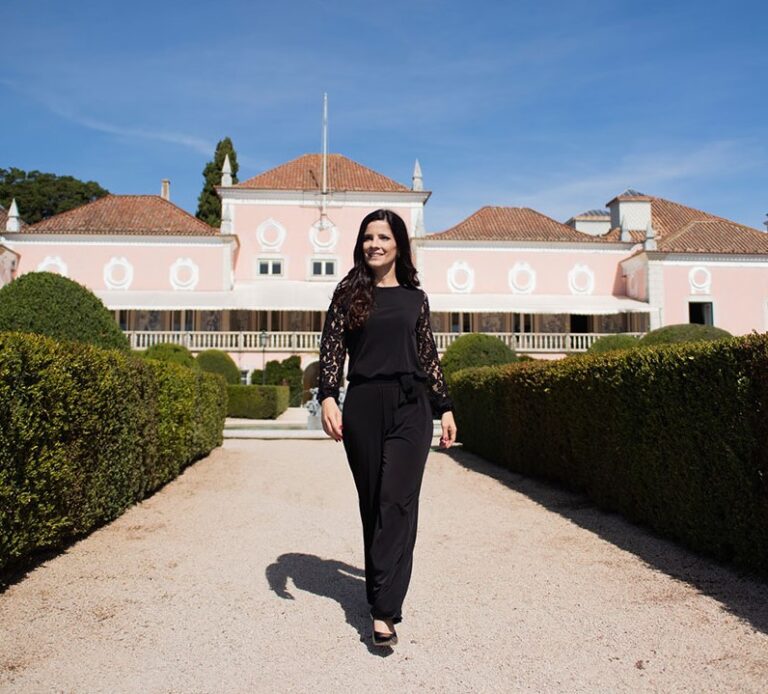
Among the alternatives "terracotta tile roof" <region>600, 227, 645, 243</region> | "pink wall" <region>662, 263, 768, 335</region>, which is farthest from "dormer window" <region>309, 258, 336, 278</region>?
"pink wall" <region>662, 263, 768, 335</region>

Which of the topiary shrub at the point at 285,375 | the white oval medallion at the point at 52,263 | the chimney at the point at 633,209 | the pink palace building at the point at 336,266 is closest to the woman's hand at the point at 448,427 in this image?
the topiary shrub at the point at 285,375

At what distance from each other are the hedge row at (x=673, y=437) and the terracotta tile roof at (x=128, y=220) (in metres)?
27.4

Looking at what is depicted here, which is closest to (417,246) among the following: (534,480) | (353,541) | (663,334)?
(663,334)

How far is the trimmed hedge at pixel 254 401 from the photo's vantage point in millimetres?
23297

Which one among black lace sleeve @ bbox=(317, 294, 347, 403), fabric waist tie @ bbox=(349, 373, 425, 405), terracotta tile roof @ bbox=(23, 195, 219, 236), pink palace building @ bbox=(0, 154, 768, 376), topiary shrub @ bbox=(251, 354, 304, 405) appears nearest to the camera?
fabric waist tie @ bbox=(349, 373, 425, 405)

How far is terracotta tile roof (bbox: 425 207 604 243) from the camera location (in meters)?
34.8

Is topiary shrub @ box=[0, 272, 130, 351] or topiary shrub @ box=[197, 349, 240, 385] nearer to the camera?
topiary shrub @ box=[0, 272, 130, 351]

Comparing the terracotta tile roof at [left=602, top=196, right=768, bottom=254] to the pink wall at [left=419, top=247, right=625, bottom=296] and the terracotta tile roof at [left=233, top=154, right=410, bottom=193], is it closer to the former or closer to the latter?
the pink wall at [left=419, top=247, right=625, bottom=296]

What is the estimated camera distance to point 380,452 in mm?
3459

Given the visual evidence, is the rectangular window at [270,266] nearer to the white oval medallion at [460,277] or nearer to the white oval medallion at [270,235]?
the white oval medallion at [270,235]

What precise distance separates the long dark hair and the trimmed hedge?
65.2 feet

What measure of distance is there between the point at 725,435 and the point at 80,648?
149 inches

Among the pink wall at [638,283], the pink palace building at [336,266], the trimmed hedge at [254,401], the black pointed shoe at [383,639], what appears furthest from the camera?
the pink wall at [638,283]

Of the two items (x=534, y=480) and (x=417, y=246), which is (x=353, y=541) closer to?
(x=534, y=480)
